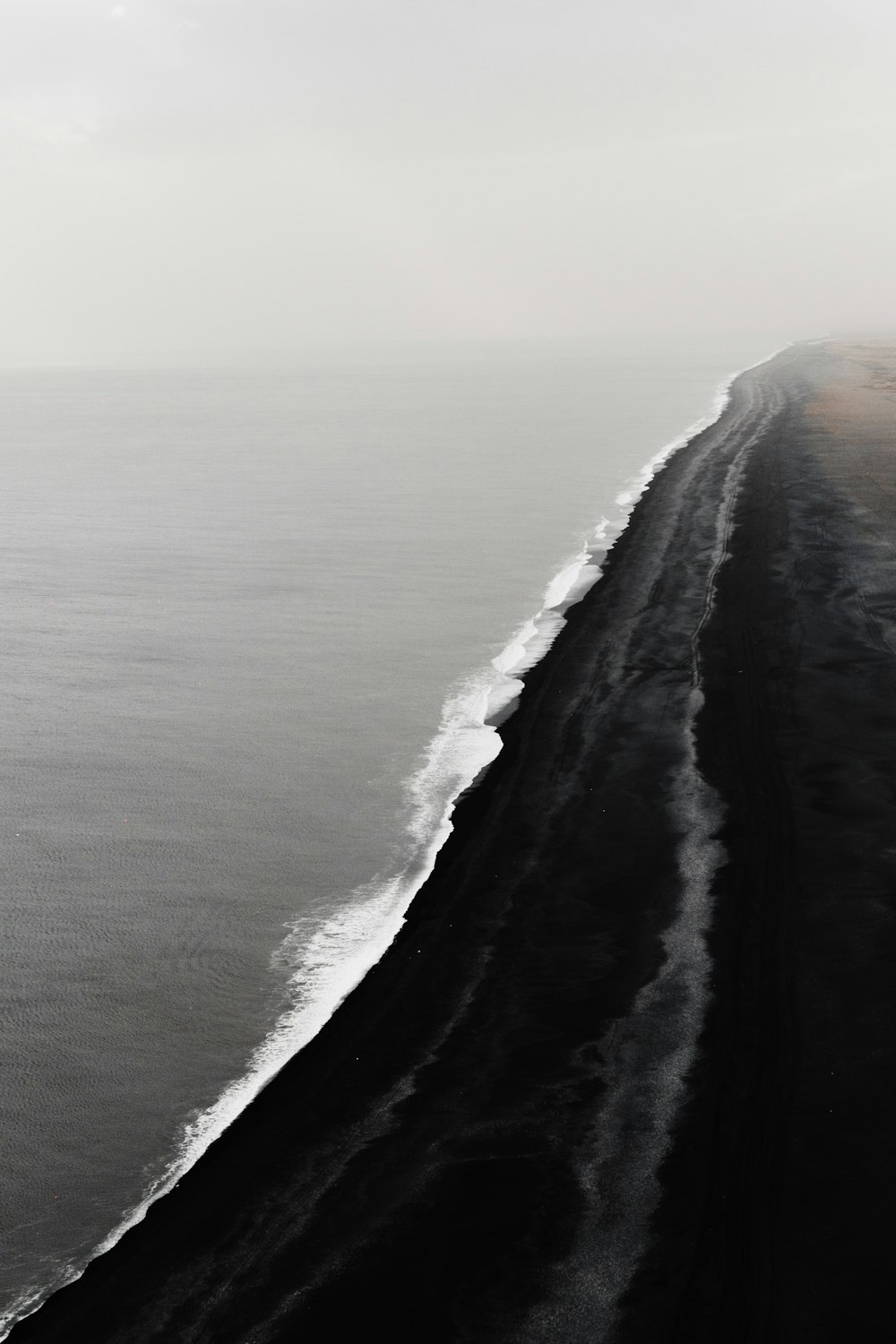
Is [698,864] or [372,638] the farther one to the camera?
[372,638]

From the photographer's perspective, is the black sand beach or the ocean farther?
the ocean

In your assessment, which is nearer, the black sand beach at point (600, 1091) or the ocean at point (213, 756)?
the black sand beach at point (600, 1091)

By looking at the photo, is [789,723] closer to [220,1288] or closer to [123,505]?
[220,1288]

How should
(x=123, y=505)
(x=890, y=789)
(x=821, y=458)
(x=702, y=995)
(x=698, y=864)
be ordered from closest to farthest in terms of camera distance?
(x=702, y=995) → (x=698, y=864) → (x=890, y=789) → (x=123, y=505) → (x=821, y=458)

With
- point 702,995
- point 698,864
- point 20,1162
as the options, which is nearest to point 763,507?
point 698,864
